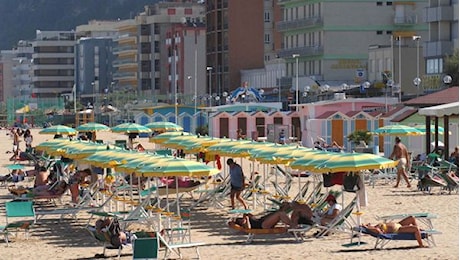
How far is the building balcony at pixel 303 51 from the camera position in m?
86.6

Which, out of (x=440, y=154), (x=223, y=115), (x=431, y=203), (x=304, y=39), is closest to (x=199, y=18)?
(x=304, y=39)

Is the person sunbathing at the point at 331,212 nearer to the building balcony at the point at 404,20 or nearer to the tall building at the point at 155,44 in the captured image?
the building balcony at the point at 404,20

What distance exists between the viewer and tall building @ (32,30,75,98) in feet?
600

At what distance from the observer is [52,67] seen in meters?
184

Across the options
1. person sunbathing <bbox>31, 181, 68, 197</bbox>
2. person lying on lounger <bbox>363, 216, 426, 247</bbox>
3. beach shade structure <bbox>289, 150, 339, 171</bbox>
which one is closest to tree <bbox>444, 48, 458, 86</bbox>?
person sunbathing <bbox>31, 181, 68, 197</bbox>

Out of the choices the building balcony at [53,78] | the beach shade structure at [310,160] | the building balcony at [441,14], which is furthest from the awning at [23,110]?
the beach shade structure at [310,160]

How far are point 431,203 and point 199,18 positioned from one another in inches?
4331

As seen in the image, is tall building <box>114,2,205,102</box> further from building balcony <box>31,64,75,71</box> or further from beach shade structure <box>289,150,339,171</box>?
beach shade structure <box>289,150,339,171</box>

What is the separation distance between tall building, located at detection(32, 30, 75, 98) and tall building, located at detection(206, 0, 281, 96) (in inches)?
2869

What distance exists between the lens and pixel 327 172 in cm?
2231

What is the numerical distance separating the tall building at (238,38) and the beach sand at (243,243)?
80.9 m

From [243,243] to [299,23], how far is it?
67.5 m

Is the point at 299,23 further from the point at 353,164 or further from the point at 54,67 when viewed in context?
the point at 54,67

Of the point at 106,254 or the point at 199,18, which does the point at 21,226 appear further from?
the point at 199,18
